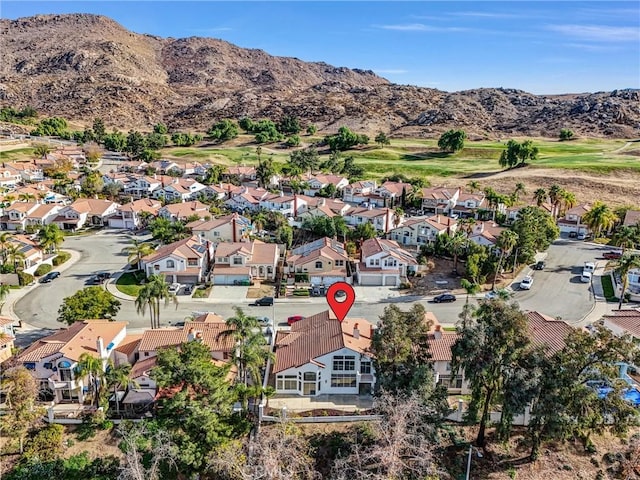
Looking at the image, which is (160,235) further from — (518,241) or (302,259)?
(518,241)

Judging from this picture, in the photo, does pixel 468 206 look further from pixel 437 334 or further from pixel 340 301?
pixel 437 334

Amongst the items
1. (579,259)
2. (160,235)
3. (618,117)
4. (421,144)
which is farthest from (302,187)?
(618,117)

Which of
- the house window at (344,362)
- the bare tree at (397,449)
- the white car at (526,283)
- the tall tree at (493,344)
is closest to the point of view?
the bare tree at (397,449)

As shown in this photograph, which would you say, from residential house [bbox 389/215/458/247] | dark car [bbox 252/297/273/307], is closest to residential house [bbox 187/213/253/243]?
dark car [bbox 252/297/273/307]

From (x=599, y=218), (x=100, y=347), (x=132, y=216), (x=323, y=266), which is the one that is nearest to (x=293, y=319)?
(x=323, y=266)

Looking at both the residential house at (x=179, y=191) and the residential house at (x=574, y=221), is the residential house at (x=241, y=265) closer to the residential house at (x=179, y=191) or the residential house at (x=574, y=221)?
the residential house at (x=179, y=191)

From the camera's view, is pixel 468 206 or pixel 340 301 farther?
pixel 468 206

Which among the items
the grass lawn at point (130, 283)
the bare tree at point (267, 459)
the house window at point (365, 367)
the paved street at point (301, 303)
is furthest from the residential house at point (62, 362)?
the house window at point (365, 367)
